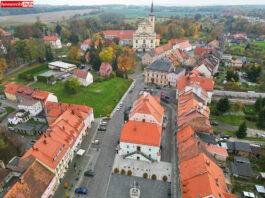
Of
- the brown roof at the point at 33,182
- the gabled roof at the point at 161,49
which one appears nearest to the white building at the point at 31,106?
the brown roof at the point at 33,182

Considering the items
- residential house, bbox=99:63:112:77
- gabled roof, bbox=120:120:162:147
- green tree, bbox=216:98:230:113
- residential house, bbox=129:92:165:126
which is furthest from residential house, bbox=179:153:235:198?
residential house, bbox=99:63:112:77

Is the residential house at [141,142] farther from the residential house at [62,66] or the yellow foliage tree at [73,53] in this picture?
the yellow foliage tree at [73,53]

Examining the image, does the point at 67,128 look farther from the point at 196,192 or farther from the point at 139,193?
the point at 196,192

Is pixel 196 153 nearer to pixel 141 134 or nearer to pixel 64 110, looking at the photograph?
pixel 141 134

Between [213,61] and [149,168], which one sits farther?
[213,61]

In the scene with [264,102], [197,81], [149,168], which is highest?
[197,81]

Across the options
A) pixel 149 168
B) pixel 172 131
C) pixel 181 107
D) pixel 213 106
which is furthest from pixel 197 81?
pixel 149 168
